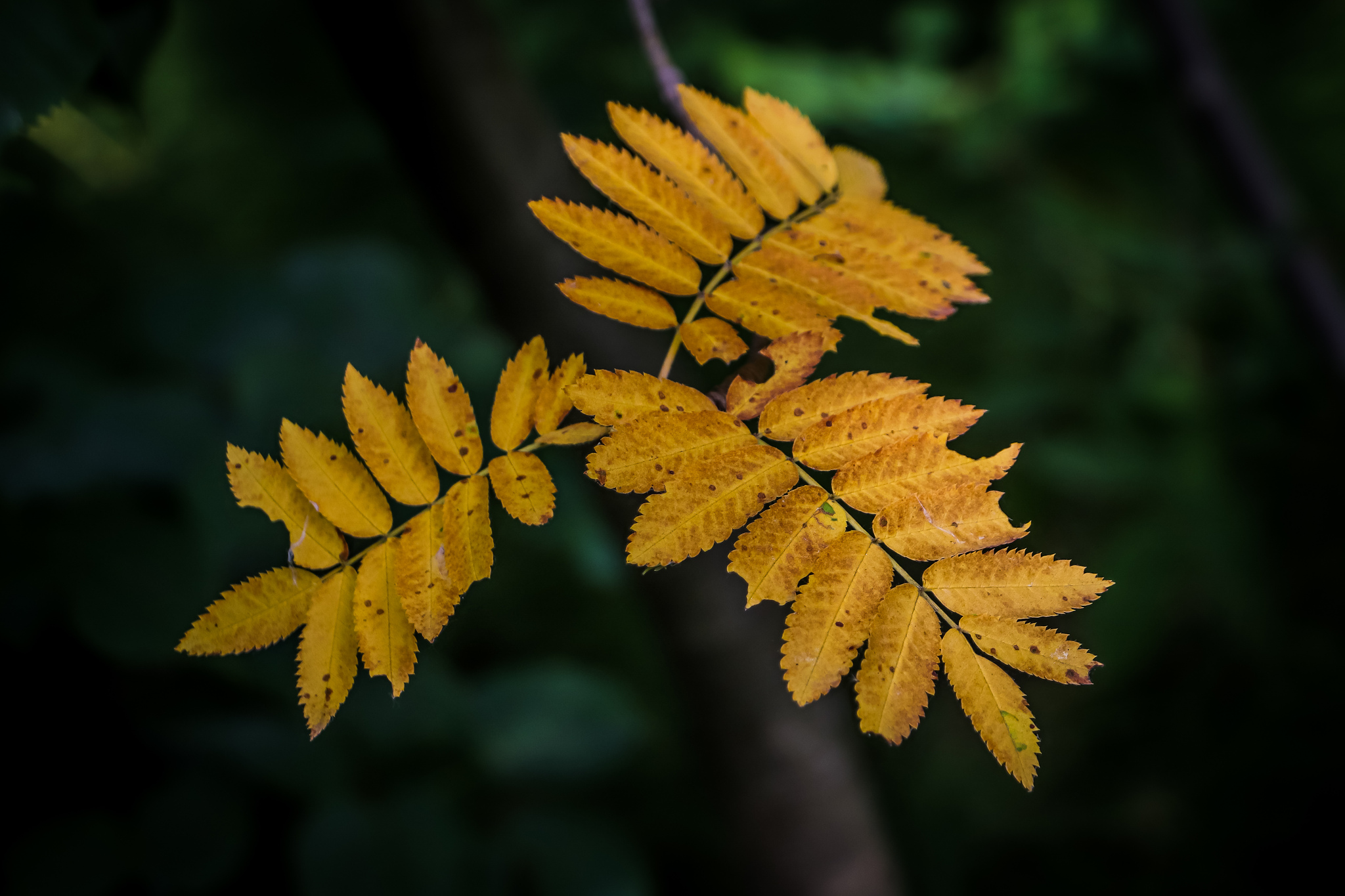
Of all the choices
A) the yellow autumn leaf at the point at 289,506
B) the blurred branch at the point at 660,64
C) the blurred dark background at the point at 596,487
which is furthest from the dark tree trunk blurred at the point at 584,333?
the yellow autumn leaf at the point at 289,506

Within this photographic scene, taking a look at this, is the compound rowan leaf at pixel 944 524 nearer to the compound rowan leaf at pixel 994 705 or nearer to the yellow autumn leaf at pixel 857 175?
the compound rowan leaf at pixel 994 705

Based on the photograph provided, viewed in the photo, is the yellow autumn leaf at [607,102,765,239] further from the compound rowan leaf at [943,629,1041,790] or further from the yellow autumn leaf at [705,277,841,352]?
the compound rowan leaf at [943,629,1041,790]

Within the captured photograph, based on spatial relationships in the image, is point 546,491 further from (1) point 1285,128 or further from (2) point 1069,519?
(1) point 1285,128

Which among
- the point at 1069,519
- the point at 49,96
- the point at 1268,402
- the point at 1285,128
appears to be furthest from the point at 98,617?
the point at 1285,128

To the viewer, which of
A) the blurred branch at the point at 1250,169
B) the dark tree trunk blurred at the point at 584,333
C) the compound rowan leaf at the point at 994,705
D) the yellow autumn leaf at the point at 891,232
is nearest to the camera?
the compound rowan leaf at the point at 994,705

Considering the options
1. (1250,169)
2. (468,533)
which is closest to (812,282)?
(468,533)

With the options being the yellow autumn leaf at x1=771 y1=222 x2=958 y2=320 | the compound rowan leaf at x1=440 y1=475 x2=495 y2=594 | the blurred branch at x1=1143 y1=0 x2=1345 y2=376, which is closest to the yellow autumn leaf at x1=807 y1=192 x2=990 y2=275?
the yellow autumn leaf at x1=771 y1=222 x2=958 y2=320
